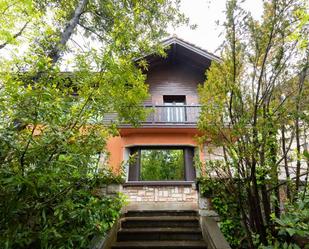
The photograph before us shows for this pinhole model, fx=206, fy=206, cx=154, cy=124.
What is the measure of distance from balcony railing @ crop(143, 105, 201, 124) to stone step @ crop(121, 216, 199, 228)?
4615mm

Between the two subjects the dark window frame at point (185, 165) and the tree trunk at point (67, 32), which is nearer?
the tree trunk at point (67, 32)

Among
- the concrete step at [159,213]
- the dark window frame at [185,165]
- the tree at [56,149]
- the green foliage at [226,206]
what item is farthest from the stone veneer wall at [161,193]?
the tree at [56,149]

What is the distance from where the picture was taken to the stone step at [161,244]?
3.40 metres

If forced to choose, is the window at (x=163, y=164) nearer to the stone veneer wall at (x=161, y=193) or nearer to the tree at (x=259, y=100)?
the stone veneer wall at (x=161, y=193)

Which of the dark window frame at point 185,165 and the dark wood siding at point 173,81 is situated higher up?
the dark wood siding at point 173,81


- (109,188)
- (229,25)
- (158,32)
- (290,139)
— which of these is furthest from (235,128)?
(158,32)

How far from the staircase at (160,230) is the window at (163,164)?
3.42 meters

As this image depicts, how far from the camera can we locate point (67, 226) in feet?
8.05

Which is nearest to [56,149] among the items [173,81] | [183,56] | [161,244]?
[161,244]

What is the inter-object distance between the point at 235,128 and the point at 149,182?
17.4 ft

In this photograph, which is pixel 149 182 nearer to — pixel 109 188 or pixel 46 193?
pixel 109 188

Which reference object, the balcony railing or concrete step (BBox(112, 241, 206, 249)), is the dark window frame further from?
concrete step (BBox(112, 241, 206, 249))

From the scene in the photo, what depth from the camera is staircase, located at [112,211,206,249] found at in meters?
3.49

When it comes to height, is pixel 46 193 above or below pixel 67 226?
above
